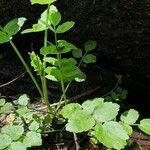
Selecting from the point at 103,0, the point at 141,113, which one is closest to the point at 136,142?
the point at 141,113

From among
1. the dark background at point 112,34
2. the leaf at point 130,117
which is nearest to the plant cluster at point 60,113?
the leaf at point 130,117

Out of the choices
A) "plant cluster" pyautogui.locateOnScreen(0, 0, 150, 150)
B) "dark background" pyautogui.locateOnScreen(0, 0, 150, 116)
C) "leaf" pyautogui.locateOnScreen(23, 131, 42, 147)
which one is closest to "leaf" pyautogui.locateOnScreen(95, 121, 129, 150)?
"plant cluster" pyautogui.locateOnScreen(0, 0, 150, 150)

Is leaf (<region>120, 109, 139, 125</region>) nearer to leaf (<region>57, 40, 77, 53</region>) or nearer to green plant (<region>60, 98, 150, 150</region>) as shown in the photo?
green plant (<region>60, 98, 150, 150</region>)

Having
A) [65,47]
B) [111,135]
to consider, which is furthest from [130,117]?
[65,47]

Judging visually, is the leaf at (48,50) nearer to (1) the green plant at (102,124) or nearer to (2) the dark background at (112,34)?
(1) the green plant at (102,124)

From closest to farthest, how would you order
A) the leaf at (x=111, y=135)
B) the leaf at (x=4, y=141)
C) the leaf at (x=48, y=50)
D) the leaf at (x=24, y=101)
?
the leaf at (x=111, y=135) → the leaf at (x=4, y=141) → the leaf at (x=48, y=50) → the leaf at (x=24, y=101)

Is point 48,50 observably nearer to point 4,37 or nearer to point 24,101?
point 4,37

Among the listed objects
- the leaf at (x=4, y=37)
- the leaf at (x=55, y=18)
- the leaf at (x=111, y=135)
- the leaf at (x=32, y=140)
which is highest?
the leaf at (x=55, y=18)
